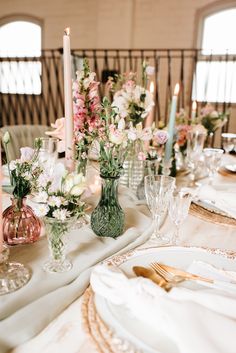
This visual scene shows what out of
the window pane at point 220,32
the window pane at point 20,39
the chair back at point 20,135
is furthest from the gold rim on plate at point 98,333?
the window pane at point 20,39

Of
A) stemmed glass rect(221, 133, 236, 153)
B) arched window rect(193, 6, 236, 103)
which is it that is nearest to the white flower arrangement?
stemmed glass rect(221, 133, 236, 153)

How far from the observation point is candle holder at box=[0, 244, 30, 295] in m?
0.65

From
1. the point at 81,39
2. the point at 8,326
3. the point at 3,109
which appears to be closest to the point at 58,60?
the point at 81,39

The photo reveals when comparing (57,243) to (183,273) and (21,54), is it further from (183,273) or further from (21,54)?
(21,54)

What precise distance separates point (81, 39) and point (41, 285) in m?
6.62

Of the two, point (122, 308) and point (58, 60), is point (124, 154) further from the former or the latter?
point (58, 60)

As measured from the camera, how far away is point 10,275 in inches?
27.0

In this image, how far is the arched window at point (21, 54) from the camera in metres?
7.23

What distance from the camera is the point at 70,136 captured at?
0.93m

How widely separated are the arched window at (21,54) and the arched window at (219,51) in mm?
3366

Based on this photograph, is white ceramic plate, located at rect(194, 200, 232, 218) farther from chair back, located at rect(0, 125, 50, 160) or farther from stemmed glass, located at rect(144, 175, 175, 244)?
chair back, located at rect(0, 125, 50, 160)

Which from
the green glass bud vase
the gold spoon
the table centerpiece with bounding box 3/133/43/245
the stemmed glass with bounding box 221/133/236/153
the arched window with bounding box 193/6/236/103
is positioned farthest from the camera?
the arched window with bounding box 193/6/236/103

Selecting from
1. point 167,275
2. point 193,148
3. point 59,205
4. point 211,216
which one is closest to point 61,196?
point 59,205

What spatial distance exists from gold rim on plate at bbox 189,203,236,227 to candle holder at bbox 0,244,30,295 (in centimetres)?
60
